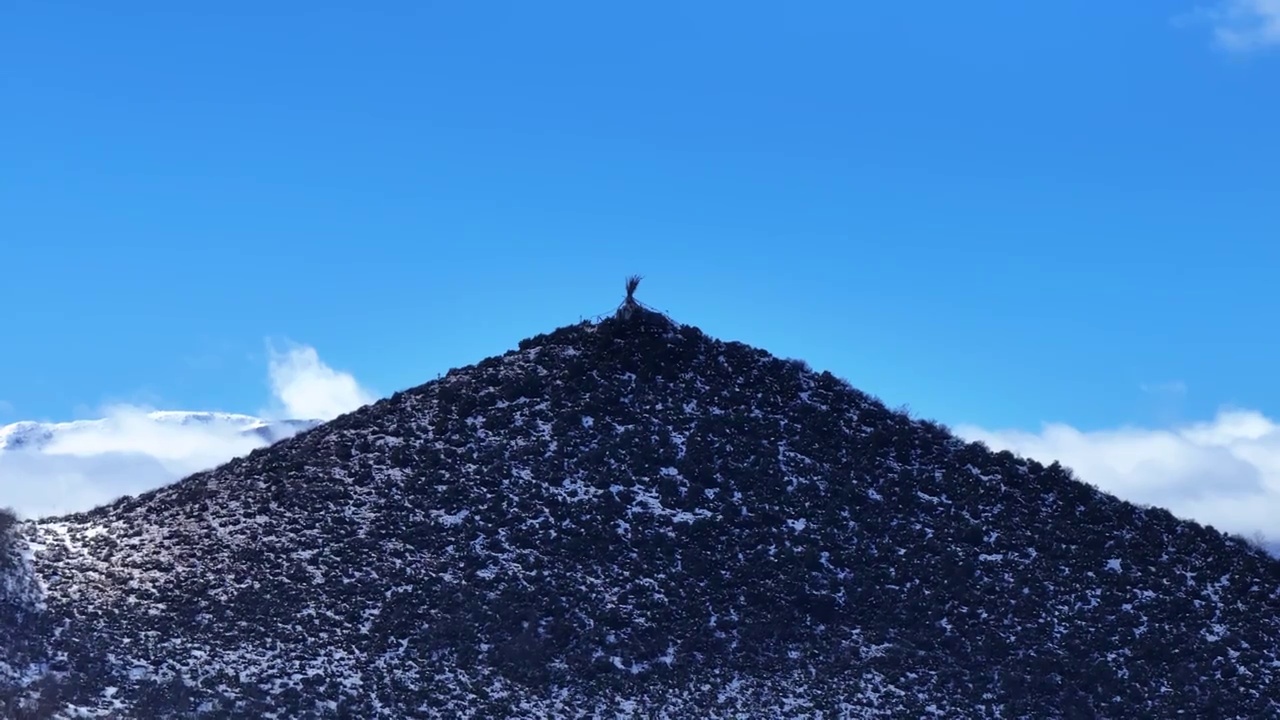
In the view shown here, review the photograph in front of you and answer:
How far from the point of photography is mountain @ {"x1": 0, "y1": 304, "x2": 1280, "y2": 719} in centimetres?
4094

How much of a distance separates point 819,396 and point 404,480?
1511cm

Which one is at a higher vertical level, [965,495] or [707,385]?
[707,385]

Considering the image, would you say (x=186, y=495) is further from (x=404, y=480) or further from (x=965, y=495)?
(x=965, y=495)

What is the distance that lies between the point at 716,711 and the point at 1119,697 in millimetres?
11005

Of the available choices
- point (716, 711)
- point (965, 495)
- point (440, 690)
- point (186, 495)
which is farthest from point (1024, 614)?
point (186, 495)

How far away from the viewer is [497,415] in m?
52.7

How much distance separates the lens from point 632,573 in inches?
1813

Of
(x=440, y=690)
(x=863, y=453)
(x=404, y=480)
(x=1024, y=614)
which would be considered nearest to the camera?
(x=440, y=690)

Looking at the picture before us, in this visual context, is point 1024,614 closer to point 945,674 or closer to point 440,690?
point 945,674

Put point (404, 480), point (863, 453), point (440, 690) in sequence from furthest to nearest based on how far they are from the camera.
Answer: point (863, 453), point (404, 480), point (440, 690)

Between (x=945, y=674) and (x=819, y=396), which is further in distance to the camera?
(x=819, y=396)

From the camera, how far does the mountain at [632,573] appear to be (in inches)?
1612

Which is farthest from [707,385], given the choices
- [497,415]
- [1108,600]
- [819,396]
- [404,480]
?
[1108,600]

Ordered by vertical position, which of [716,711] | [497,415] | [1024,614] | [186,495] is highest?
[497,415]
